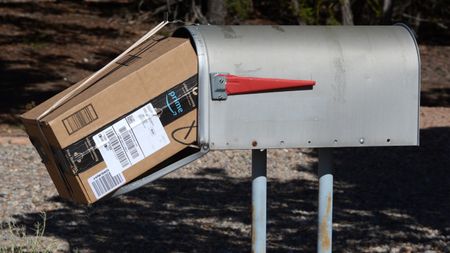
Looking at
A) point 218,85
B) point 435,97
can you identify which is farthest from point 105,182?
point 435,97

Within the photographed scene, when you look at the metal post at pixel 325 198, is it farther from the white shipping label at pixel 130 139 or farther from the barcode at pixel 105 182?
the barcode at pixel 105 182

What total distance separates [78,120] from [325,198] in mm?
1281

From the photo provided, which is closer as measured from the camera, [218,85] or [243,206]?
[218,85]

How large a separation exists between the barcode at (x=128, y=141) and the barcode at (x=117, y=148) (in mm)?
28

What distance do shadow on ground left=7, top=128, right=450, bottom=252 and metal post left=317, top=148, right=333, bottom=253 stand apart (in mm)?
1877

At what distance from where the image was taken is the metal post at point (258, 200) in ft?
15.4

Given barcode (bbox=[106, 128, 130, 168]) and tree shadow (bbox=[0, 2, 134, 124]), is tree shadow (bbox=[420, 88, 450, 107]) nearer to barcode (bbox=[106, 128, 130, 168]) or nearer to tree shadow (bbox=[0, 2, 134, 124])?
tree shadow (bbox=[0, 2, 134, 124])

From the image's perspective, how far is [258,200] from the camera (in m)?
4.72

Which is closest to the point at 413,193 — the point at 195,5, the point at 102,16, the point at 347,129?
the point at 347,129

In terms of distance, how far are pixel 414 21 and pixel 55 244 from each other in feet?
38.2

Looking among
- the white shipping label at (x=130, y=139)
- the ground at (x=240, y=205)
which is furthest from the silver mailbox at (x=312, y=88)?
the ground at (x=240, y=205)

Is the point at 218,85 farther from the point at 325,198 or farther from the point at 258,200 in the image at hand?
the point at 325,198

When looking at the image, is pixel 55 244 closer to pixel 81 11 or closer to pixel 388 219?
pixel 388 219

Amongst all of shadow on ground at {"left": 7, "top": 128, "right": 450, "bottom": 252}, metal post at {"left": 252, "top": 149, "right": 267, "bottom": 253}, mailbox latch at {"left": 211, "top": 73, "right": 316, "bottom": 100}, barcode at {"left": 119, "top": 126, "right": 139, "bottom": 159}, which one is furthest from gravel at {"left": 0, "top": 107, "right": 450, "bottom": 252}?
mailbox latch at {"left": 211, "top": 73, "right": 316, "bottom": 100}
